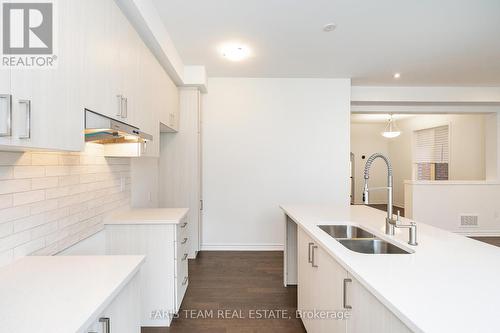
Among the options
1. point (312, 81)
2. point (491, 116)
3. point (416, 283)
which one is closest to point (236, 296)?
point (416, 283)

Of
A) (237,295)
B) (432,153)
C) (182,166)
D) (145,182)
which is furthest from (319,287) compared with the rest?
(432,153)

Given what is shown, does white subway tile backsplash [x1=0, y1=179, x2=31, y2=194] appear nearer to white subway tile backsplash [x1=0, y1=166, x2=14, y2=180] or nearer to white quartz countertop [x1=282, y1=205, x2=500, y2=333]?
white subway tile backsplash [x1=0, y1=166, x2=14, y2=180]

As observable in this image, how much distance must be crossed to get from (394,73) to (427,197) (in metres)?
2.62

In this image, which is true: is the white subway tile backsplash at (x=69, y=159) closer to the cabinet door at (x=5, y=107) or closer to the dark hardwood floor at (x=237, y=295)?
the cabinet door at (x=5, y=107)

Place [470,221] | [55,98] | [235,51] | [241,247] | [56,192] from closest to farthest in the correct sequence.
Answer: [55,98] → [56,192] → [235,51] → [241,247] → [470,221]

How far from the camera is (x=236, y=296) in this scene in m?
2.68

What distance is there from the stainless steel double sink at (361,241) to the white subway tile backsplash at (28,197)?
1.84 metres

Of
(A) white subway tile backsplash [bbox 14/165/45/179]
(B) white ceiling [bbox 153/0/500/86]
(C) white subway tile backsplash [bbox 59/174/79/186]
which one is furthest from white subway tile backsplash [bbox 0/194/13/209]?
(B) white ceiling [bbox 153/0/500/86]

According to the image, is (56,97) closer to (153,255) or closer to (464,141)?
(153,255)

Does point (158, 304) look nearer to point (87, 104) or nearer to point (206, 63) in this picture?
point (87, 104)

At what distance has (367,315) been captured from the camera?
1096 millimetres

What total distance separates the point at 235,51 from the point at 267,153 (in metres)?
1.62

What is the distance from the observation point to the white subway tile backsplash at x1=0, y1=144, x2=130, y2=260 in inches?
50.9

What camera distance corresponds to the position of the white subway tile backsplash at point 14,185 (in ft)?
4.14
